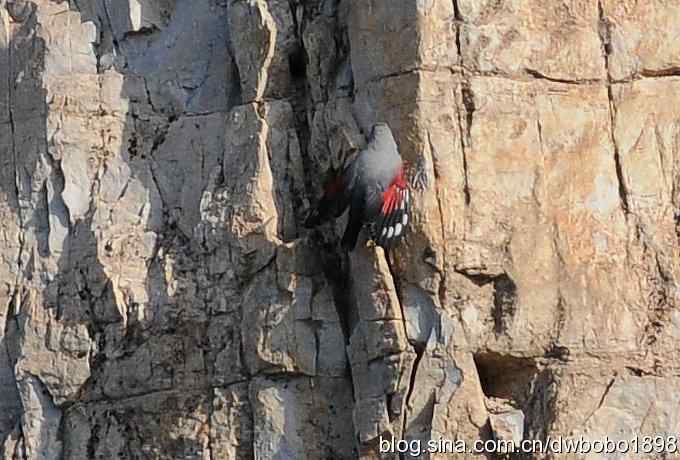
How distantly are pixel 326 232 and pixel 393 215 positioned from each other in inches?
38.4

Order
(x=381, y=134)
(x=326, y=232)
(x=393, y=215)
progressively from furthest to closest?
(x=326, y=232) < (x=381, y=134) < (x=393, y=215)

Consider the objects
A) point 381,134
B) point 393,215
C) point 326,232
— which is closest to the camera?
point 393,215

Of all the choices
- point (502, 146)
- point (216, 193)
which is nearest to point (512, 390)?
point (502, 146)

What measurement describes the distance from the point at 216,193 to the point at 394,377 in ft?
7.06

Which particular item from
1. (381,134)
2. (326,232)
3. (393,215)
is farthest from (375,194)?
(326,232)

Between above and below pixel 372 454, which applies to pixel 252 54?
above

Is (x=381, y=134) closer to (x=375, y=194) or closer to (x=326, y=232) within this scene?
(x=375, y=194)

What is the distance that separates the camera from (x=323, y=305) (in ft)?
49.4

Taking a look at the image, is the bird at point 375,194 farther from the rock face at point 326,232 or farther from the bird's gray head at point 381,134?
the rock face at point 326,232

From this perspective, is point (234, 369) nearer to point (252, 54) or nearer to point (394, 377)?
point (394, 377)

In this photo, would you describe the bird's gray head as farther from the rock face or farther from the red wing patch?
the red wing patch

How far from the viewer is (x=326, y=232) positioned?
15.2 m

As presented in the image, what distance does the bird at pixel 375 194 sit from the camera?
14.4 m

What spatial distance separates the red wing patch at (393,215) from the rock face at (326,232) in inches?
5.1
